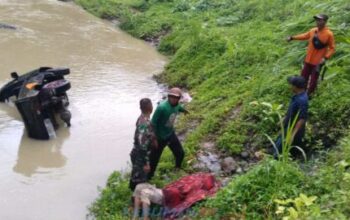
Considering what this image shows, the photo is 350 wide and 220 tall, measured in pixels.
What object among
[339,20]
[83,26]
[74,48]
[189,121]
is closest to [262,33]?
[339,20]

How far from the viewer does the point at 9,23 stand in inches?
744

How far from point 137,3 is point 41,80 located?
1272 cm

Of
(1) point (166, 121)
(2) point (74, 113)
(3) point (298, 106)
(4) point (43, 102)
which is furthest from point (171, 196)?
(2) point (74, 113)

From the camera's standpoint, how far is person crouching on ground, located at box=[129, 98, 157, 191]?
6.54 m

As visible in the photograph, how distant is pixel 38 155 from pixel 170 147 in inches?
122

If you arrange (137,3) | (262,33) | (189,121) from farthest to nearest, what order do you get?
(137,3)
(262,33)
(189,121)

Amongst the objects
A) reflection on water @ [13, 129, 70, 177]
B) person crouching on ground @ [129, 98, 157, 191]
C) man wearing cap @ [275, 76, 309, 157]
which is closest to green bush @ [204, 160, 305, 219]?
man wearing cap @ [275, 76, 309, 157]

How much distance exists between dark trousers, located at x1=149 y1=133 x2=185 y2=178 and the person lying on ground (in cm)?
59

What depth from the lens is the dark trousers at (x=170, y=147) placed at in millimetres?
7195

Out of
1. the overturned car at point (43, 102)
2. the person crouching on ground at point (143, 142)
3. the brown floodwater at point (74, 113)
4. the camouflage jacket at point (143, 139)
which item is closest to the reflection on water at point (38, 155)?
the brown floodwater at point (74, 113)

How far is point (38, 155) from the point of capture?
30.5 feet

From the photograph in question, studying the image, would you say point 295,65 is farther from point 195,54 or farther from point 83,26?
point 83,26

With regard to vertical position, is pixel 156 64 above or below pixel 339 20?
below

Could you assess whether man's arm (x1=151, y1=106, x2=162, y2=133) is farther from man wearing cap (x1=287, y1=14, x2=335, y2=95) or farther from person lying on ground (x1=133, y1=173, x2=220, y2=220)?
→ man wearing cap (x1=287, y1=14, x2=335, y2=95)
